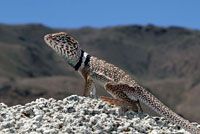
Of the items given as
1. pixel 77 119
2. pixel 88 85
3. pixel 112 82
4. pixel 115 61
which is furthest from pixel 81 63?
pixel 115 61

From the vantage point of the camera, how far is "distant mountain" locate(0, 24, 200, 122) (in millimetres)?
76438

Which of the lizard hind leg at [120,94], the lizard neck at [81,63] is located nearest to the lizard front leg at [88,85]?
the lizard neck at [81,63]

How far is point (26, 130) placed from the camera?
24.1 ft

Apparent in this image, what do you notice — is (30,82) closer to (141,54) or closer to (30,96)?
(30,96)

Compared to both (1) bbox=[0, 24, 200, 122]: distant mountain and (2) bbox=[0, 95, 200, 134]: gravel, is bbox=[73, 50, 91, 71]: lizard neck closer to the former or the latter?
(2) bbox=[0, 95, 200, 134]: gravel

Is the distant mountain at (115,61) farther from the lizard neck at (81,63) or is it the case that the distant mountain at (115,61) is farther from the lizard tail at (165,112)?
the lizard tail at (165,112)

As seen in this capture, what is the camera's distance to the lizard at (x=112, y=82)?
29.7 feet

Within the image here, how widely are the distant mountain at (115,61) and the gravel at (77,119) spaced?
2007 inches

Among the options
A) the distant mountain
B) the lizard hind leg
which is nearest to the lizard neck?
the lizard hind leg

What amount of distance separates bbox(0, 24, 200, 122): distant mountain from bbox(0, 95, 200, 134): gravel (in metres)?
51.0

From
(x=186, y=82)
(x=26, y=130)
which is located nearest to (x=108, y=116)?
(x=26, y=130)

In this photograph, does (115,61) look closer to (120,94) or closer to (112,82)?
(112,82)

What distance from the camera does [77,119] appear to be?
7.97 metres

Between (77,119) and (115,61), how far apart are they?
121 meters
